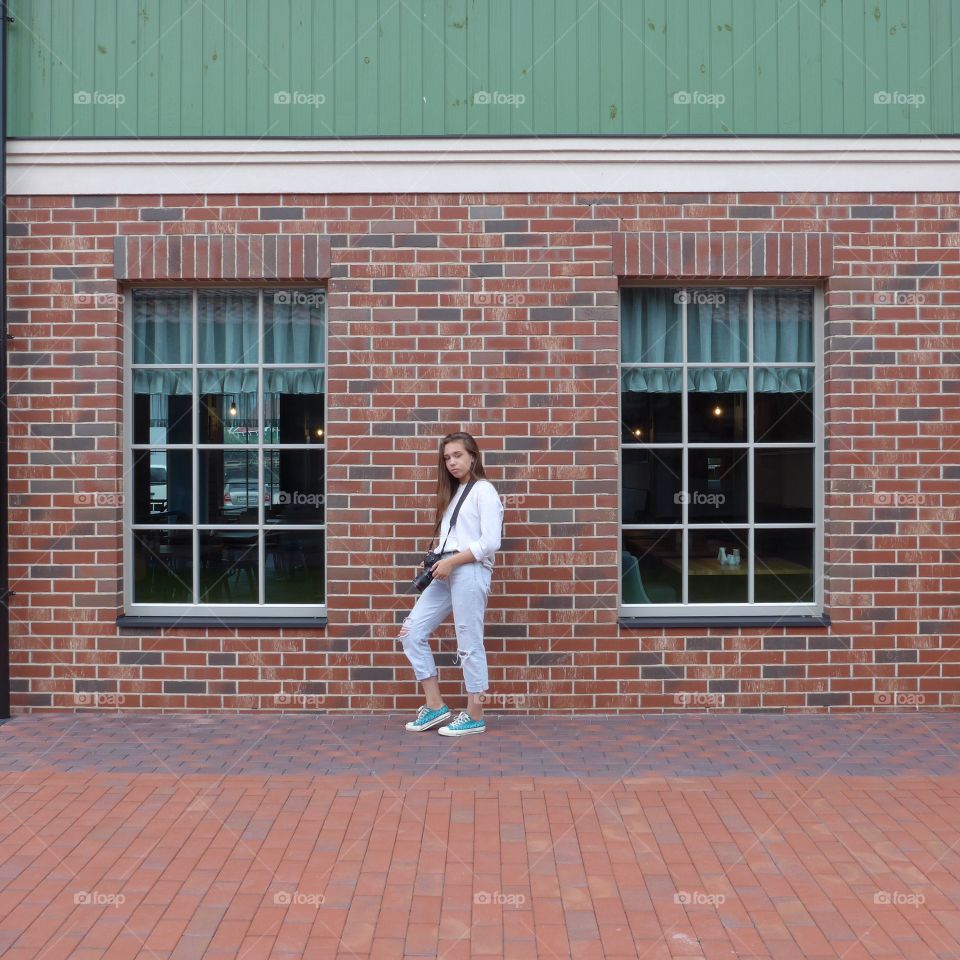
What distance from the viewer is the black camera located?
634cm

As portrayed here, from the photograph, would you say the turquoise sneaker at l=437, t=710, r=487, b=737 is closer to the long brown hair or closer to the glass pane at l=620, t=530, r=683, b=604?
the long brown hair

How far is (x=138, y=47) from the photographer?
7082 mm

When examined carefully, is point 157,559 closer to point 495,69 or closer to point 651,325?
point 651,325

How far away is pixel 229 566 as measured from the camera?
7.29m

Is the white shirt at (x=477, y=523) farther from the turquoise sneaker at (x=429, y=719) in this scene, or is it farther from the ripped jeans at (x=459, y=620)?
the turquoise sneaker at (x=429, y=719)

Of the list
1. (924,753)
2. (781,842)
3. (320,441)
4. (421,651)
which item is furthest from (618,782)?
(320,441)

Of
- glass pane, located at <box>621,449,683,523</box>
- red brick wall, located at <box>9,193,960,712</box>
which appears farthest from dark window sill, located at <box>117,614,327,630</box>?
glass pane, located at <box>621,449,683,523</box>

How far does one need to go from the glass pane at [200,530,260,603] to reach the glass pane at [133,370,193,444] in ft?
2.40

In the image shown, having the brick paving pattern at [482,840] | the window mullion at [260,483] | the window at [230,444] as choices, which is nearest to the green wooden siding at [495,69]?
the window at [230,444]

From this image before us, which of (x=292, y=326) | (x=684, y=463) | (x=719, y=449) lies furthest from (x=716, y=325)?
(x=292, y=326)

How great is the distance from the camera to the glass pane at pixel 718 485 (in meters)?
7.25

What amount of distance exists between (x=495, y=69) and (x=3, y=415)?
404 cm

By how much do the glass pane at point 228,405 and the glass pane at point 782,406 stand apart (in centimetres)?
351

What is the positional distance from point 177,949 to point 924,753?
4.39 m
